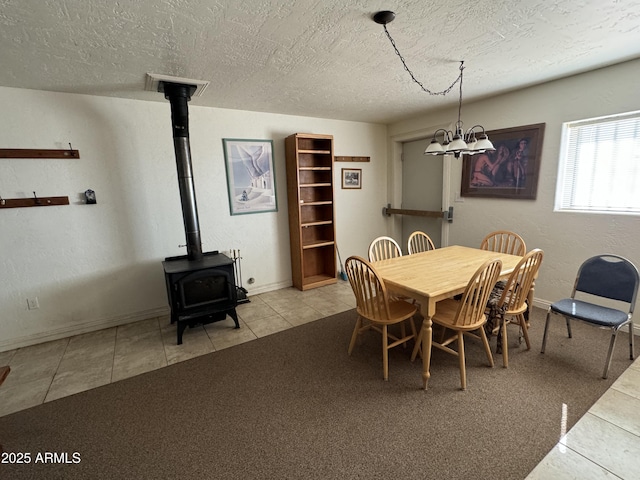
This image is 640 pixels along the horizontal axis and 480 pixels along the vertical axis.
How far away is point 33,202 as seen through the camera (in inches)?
105

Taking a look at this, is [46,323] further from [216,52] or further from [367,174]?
[367,174]

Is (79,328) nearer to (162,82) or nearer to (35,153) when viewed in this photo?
(35,153)

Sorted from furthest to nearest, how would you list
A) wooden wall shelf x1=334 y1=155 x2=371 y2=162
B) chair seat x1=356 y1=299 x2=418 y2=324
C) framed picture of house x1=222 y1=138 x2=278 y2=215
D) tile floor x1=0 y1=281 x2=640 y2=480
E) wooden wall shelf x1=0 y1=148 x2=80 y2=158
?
wooden wall shelf x1=334 y1=155 x2=371 y2=162 → framed picture of house x1=222 y1=138 x2=278 y2=215 → wooden wall shelf x1=0 y1=148 x2=80 y2=158 → chair seat x1=356 y1=299 x2=418 y2=324 → tile floor x1=0 y1=281 x2=640 y2=480

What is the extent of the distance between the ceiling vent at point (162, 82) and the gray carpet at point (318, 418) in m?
2.39

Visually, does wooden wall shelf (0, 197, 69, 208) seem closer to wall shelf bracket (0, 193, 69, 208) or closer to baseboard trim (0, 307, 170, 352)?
wall shelf bracket (0, 193, 69, 208)

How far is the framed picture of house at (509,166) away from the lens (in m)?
3.10

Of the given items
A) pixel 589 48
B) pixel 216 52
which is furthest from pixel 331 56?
pixel 589 48

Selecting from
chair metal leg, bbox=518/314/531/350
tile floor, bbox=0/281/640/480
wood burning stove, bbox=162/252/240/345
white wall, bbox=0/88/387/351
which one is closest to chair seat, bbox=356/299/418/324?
chair metal leg, bbox=518/314/531/350

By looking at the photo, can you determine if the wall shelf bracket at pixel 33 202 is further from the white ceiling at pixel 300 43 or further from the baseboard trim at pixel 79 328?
the baseboard trim at pixel 79 328

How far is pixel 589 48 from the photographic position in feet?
7.18

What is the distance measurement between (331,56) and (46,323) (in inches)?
142

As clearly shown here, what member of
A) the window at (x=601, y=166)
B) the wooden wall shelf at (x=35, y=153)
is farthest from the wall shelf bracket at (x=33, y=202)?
the window at (x=601, y=166)

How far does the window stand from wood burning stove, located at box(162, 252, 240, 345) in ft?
11.4

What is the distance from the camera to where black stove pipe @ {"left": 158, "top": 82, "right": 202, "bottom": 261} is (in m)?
2.65
